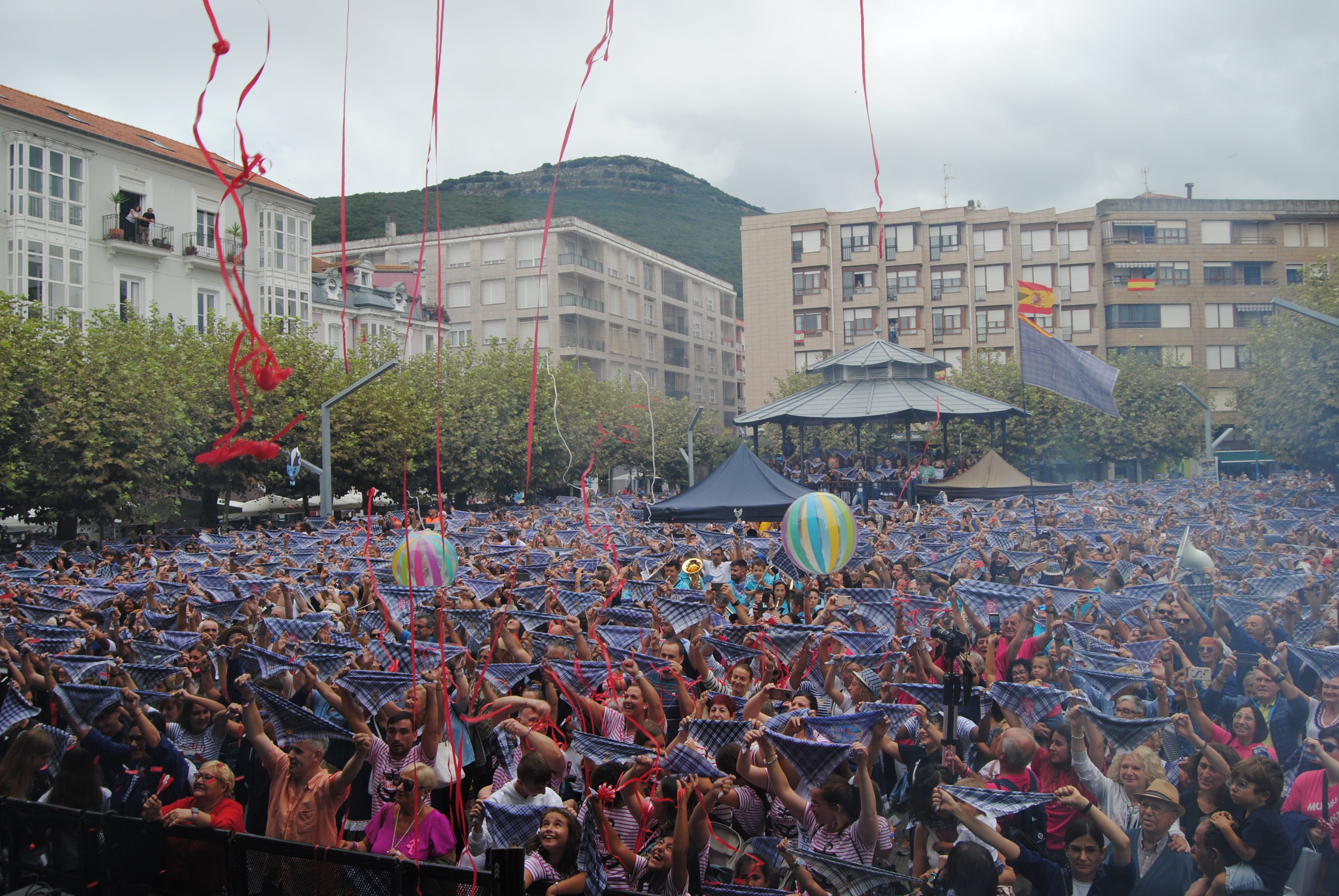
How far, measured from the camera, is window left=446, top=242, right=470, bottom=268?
63.4 meters

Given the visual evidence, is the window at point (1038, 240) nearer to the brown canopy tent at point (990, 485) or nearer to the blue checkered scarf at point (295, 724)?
the brown canopy tent at point (990, 485)

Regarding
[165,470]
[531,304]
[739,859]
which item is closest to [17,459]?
[165,470]

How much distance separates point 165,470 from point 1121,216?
5584 centimetres

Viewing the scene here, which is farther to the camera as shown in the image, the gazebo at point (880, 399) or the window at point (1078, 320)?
the window at point (1078, 320)

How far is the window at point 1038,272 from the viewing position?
201ft

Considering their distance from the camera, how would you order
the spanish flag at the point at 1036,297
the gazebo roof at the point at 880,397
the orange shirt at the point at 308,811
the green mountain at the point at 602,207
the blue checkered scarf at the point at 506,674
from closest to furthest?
the orange shirt at the point at 308,811 → the blue checkered scarf at the point at 506,674 → the spanish flag at the point at 1036,297 → the gazebo roof at the point at 880,397 → the green mountain at the point at 602,207

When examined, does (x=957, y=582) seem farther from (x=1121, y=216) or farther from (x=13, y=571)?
(x=1121, y=216)

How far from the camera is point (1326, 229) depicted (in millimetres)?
60875

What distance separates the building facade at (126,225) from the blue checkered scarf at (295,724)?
84.9ft

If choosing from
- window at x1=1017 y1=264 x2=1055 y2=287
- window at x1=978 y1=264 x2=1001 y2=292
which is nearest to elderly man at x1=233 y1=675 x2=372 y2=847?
window at x1=978 y1=264 x2=1001 y2=292

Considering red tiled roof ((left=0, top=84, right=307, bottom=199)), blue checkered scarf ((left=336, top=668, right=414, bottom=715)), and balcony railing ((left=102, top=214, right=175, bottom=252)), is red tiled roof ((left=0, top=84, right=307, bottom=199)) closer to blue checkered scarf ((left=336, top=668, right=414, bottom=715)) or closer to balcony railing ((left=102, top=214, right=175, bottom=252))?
balcony railing ((left=102, top=214, right=175, bottom=252))

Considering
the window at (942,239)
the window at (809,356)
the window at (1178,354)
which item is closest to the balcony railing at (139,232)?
the window at (809,356)

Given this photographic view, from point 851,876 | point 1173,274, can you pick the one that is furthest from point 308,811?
point 1173,274

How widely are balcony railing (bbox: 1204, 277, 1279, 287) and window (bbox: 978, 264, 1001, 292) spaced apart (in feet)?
31.0
